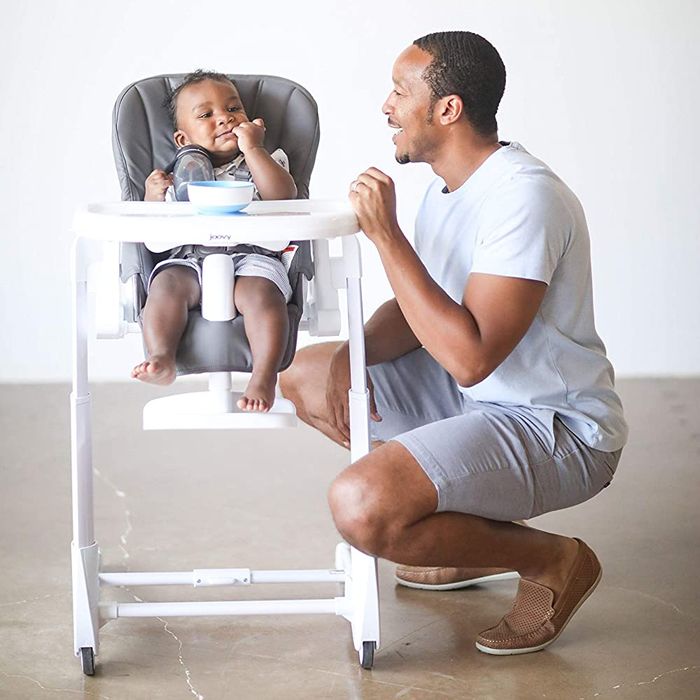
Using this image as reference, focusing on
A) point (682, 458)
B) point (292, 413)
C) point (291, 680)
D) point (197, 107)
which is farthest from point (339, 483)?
point (682, 458)

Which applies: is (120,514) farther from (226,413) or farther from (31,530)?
(226,413)

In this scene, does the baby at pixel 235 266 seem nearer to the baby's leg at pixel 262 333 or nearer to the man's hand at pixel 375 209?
the baby's leg at pixel 262 333

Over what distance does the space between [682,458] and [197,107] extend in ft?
5.64

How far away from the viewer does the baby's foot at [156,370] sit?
2.02 meters

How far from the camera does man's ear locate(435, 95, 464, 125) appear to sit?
218 cm

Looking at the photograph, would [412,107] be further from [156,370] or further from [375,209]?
[156,370]

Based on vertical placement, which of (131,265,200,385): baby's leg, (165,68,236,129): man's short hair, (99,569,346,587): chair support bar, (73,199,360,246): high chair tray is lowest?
(99,569,346,587): chair support bar

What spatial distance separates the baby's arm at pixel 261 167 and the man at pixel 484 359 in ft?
0.74

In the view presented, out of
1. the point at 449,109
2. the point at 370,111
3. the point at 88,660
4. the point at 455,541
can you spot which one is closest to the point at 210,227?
the point at 449,109

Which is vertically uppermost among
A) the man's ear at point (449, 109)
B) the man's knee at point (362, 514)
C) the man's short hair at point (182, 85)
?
the man's short hair at point (182, 85)

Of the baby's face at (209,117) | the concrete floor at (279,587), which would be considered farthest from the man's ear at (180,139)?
the concrete floor at (279,587)

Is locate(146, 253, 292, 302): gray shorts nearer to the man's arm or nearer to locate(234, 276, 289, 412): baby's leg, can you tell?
locate(234, 276, 289, 412): baby's leg

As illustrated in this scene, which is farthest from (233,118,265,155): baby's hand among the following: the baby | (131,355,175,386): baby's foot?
(131,355,175,386): baby's foot

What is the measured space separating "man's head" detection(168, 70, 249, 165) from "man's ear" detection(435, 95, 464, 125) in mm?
415
